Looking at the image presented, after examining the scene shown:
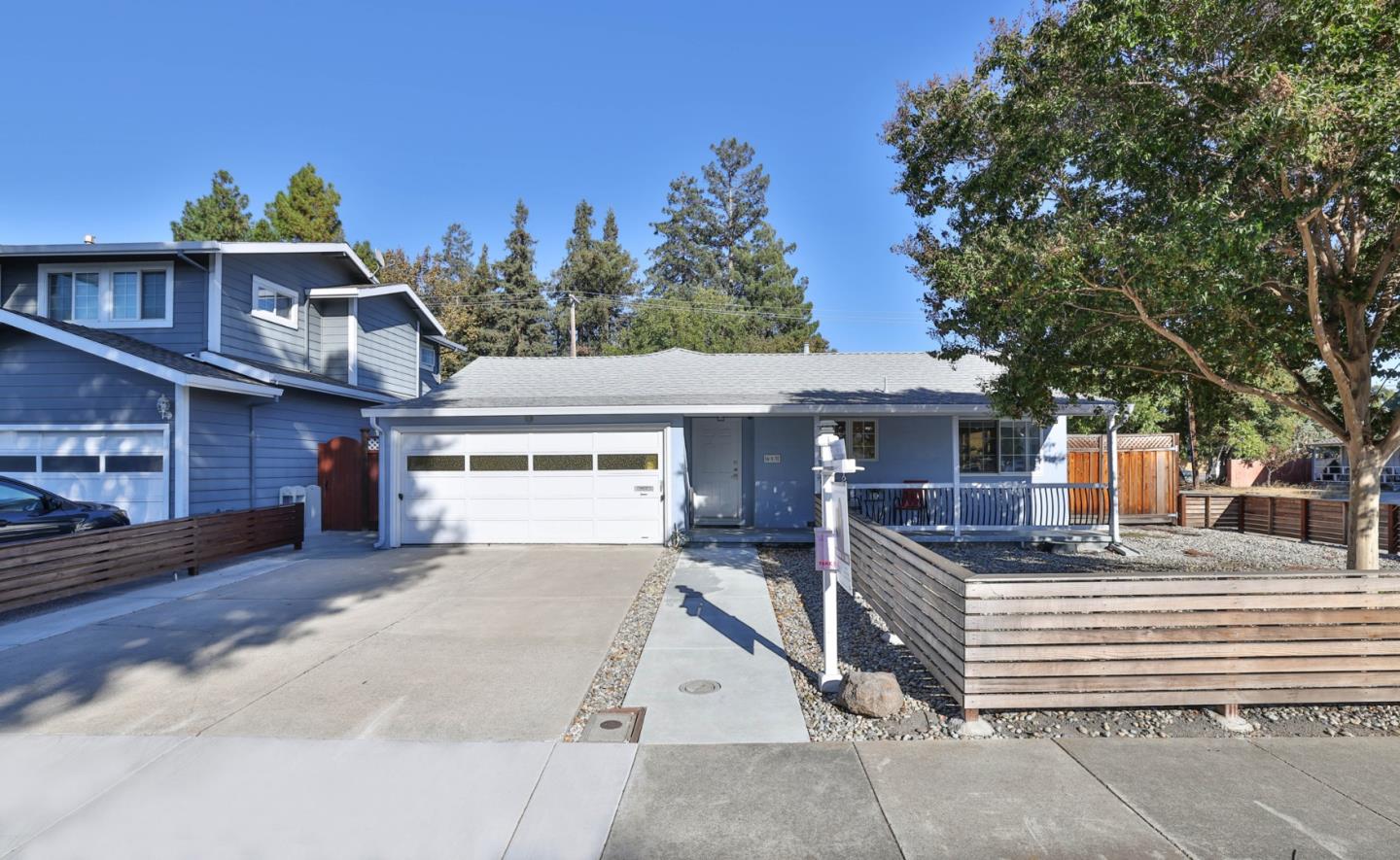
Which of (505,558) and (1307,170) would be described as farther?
(505,558)

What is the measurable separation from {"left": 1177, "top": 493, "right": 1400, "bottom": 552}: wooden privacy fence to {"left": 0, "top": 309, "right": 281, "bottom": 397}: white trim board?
709 inches

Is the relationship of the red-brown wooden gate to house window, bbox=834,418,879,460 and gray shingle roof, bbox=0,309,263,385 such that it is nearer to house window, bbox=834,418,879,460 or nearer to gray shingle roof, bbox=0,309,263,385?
gray shingle roof, bbox=0,309,263,385

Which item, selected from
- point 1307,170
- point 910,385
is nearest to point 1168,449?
point 910,385

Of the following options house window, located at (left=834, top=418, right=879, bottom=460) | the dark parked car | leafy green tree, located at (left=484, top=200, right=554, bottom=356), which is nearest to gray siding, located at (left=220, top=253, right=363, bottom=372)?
the dark parked car

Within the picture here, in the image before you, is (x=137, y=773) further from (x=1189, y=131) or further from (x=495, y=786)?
(x=1189, y=131)

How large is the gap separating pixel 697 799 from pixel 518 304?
35064 millimetres

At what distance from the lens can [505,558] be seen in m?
10.7

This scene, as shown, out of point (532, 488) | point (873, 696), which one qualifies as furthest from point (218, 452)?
point (873, 696)

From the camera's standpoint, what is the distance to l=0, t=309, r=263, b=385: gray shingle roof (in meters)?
10.9

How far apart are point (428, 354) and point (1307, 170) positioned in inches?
782

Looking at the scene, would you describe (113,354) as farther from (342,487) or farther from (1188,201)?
(1188,201)

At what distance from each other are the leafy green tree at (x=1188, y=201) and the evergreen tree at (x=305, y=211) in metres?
27.0

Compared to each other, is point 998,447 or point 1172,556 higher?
point 998,447

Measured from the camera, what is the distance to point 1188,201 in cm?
539
